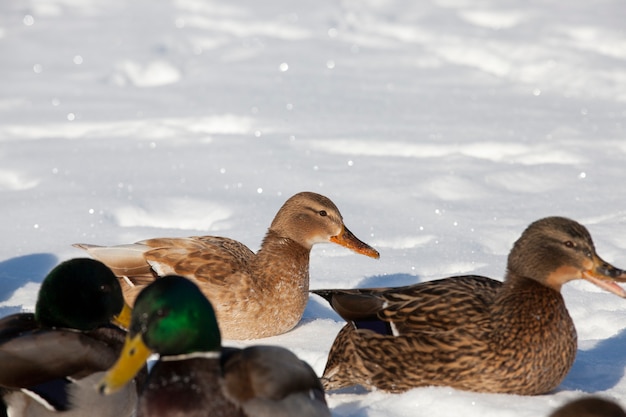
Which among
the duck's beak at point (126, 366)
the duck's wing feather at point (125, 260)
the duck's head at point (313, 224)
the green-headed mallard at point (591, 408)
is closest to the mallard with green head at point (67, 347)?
the duck's beak at point (126, 366)

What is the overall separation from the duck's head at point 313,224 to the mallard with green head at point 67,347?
1.65 meters

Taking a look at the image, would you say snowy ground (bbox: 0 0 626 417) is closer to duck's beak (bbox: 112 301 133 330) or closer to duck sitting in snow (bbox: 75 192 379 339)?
duck sitting in snow (bbox: 75 192 379 339)

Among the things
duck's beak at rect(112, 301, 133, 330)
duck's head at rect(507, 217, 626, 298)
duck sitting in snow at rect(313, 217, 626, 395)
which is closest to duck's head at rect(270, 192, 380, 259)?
duck sitting in snow at rect(313, 217, 626, 395)

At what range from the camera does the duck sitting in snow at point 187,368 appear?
2939 mm

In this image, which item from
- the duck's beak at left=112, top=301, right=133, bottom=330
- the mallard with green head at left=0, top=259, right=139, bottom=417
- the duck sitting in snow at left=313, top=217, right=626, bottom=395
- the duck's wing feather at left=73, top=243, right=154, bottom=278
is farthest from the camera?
the duck's wing feather at left=73, top=243, right=154, bottom=278

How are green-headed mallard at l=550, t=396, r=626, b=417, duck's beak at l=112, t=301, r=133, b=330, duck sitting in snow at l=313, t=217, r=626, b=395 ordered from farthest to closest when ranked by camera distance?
duck sitting in snow at l=313, t=217, r=626, b=395 → duck's beak at l=112, t=301, r=133, b=330 → green-headed mallard at l=550, t=396, r=626, b=417

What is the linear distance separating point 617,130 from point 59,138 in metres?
4.59

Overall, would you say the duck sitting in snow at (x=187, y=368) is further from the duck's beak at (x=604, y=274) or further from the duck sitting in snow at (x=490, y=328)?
the duck's beak at (x=604, y=274)

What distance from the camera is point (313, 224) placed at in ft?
17.0

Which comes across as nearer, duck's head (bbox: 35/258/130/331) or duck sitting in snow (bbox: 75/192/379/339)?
duck's head (bbox: 35/258/130/331)

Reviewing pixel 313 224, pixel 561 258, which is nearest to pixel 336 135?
pixel 313 224

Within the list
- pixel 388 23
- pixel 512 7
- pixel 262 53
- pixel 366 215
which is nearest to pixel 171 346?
pixel 366 215

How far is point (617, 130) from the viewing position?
29.1 feet

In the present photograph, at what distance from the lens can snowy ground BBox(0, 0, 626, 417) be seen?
5.82 metres
